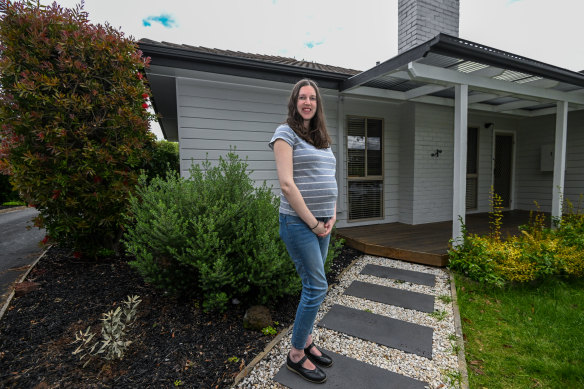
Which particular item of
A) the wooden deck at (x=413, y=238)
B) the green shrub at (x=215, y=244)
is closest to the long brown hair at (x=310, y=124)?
the green shrub at (x=215, y=244)

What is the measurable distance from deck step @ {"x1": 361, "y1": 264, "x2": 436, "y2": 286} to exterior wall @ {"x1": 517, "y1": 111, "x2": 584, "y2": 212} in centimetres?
551

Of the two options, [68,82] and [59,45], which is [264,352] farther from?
[59,45]

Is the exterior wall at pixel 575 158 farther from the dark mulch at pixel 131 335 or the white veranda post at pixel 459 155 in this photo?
the dark mulch at pixel 131 335

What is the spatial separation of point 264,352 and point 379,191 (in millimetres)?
4262

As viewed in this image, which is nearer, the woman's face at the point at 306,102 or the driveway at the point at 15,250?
the woman's face at the point at 306,102

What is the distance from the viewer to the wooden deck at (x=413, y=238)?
374 centimetres

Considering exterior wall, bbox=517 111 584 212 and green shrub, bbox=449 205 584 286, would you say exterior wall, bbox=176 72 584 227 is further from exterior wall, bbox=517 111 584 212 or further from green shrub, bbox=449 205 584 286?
green shrub, bbox=449 205 584 286

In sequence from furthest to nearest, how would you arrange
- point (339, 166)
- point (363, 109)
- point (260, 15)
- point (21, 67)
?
point (260, 15), point (363, 109), point (339, 166), point (21, 67)

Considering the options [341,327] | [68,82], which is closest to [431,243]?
[341,327]

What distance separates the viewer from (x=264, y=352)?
1923 mm

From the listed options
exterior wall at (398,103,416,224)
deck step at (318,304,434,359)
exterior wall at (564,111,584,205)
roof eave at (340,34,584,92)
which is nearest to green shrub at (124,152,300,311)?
deck step at (318,304,434,359)

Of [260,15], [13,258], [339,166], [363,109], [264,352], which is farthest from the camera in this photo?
[260,15]

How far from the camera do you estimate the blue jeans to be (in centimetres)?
147

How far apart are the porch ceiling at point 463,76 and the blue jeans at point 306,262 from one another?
260cm
